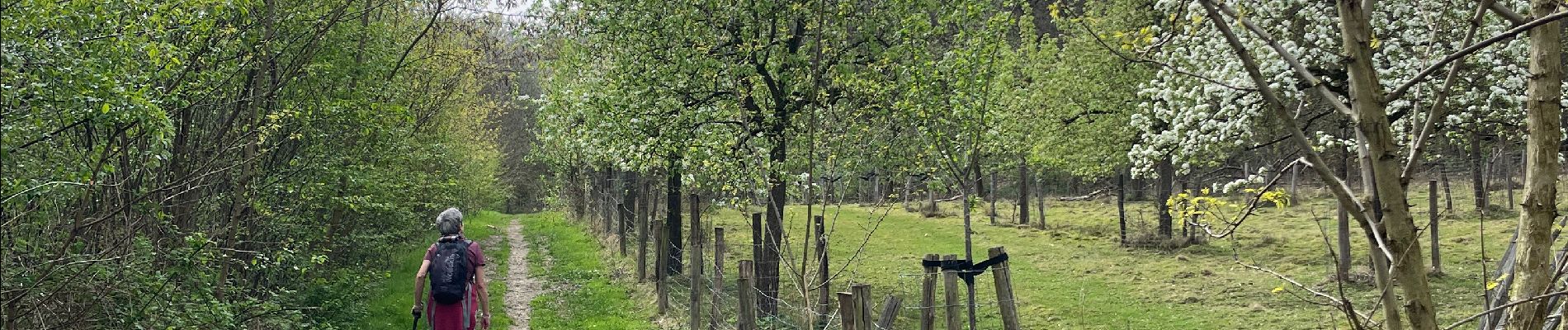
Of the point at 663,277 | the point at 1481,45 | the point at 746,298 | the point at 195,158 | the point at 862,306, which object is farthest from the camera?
the point at 663,277

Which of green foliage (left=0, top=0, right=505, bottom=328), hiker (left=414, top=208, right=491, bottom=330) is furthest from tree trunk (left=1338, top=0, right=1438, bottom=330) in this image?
hiker (left=414, top=208, right=491, bottom=330)

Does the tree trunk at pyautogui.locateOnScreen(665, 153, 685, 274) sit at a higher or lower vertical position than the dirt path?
higher

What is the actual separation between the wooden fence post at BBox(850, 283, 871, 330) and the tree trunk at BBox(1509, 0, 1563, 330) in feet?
14.5

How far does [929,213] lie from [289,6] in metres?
26.5

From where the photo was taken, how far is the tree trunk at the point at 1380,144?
86.1 inches

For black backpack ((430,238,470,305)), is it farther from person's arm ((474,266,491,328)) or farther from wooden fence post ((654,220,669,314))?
wooden fence post ((654,220,669,314))

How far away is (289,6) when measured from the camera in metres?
8.78

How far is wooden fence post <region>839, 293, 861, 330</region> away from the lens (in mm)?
6617

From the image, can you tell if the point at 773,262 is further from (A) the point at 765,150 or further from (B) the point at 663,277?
(A) the point at 765,150

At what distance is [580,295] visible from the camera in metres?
15.2

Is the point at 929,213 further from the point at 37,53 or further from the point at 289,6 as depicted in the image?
the point at 37,53

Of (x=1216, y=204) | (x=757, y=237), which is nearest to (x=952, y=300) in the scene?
(x=1216, y=204)

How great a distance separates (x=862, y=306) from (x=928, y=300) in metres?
0.63

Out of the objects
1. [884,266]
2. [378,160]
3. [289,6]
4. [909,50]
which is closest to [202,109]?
[289,6]
